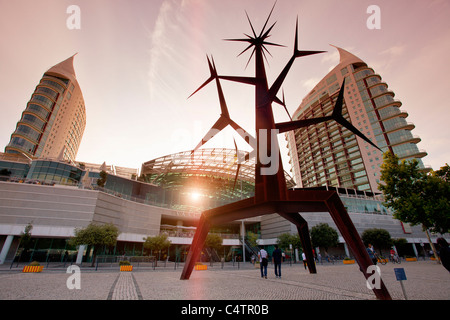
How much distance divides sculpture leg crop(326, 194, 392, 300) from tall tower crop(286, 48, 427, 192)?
58.4m

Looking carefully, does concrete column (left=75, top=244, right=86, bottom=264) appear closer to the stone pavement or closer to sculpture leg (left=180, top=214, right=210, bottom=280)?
the stone pavement

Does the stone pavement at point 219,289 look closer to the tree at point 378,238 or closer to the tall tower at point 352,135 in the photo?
the tree at point 378,238

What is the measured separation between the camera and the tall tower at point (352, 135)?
63.2m

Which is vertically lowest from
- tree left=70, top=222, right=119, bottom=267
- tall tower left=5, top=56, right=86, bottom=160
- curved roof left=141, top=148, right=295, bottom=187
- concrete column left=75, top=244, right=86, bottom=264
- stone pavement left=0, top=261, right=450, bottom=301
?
stone pavement left=0, top=261, right=450, bottom=301

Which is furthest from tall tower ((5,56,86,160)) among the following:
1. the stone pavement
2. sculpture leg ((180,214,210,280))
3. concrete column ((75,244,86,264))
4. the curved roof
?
sculpture leg ((180,214,210,280))

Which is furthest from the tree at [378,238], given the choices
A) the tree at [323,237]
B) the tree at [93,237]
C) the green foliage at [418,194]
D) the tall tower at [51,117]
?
the tall tower at [51,117]

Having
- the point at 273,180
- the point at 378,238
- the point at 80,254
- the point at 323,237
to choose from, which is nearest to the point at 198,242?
the point at 273,180

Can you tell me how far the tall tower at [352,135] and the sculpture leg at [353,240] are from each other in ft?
192

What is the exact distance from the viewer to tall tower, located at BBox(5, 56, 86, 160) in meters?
53.2

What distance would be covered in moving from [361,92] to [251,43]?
80.7 meters

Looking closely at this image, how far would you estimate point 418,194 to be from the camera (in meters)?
21.6

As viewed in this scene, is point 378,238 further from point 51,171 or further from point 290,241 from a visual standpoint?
point 51,171

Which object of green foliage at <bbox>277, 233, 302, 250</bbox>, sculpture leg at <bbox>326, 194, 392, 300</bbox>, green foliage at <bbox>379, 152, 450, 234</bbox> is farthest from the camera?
green foliage at <bbox>277, 233, 302, 250</bbox>
